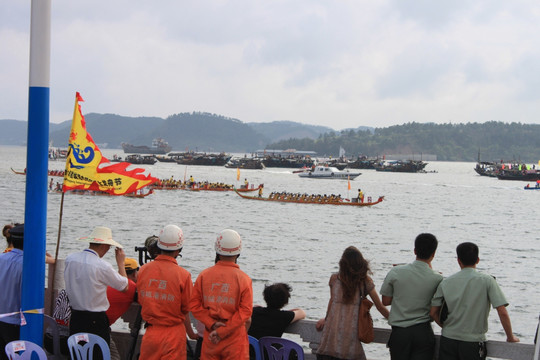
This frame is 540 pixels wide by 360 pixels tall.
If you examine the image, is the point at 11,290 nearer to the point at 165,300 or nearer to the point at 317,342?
the point at 165,300

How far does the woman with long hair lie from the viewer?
4957 millimetres

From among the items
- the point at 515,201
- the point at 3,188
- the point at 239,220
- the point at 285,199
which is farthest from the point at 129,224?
the point at 515,201

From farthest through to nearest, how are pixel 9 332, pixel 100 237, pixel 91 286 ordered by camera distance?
pixel 9 332 → pixel 100 237 → pixel 91 286

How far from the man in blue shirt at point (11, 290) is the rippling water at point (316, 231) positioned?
13670mm

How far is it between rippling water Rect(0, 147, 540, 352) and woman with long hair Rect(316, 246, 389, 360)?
13.3m

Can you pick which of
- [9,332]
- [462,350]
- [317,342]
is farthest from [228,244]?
[9,332]

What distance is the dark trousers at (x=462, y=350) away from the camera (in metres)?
4.77

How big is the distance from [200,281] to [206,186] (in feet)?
246

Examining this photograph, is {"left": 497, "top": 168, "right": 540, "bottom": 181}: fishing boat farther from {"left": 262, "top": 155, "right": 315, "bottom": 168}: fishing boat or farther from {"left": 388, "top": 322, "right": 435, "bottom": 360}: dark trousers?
{"left": 388, "top": 322, "right": 435, "bottom": 360}: dark trousers

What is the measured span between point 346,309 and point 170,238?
155 centimetres

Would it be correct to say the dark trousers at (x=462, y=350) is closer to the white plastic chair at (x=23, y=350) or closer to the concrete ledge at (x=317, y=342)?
the concrete ledge at (x=317, y=342)

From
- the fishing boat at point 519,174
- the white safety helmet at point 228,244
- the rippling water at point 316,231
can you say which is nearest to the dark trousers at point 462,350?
the white safety helmet at point 228,244

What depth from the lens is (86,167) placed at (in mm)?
6402

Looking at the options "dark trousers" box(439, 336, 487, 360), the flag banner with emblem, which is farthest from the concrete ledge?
the flag banner with emblem
